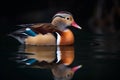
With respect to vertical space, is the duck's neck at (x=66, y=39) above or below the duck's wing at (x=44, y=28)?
below

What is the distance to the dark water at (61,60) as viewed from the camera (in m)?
5.94

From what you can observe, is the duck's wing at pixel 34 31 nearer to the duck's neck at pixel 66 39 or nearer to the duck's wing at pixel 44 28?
the duck's wing at pixel 44 28

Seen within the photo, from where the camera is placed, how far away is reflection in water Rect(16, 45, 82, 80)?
20.0 feet

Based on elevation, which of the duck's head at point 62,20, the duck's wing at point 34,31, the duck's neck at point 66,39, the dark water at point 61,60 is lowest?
the dark water at point 61,60

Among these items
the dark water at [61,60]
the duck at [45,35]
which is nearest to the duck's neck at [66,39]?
the duck at [45,35]

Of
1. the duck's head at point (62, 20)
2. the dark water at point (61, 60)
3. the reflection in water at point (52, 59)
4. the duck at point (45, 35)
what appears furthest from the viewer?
the duck's head at point (62, 20)

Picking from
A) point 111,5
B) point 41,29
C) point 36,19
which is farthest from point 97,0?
point 41,29

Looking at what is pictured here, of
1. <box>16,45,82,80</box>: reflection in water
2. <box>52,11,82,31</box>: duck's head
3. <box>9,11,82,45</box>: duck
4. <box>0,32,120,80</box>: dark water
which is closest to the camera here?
<box>0,32,120,80</box>: dark water

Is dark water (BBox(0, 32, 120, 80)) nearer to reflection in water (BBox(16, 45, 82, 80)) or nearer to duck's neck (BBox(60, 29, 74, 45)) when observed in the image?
reflection in water (BBox(16, 45, 82, 80))

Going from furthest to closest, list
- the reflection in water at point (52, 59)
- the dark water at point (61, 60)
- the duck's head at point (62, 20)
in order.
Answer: the duck's head at point (62, 20) < the reflection in water at point (52, 59) < the dark water at point (61, 60)

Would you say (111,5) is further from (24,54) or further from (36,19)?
(24,54)

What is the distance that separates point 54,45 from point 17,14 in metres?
4.54

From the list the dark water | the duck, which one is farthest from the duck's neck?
the dark water

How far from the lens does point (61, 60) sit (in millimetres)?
6824
